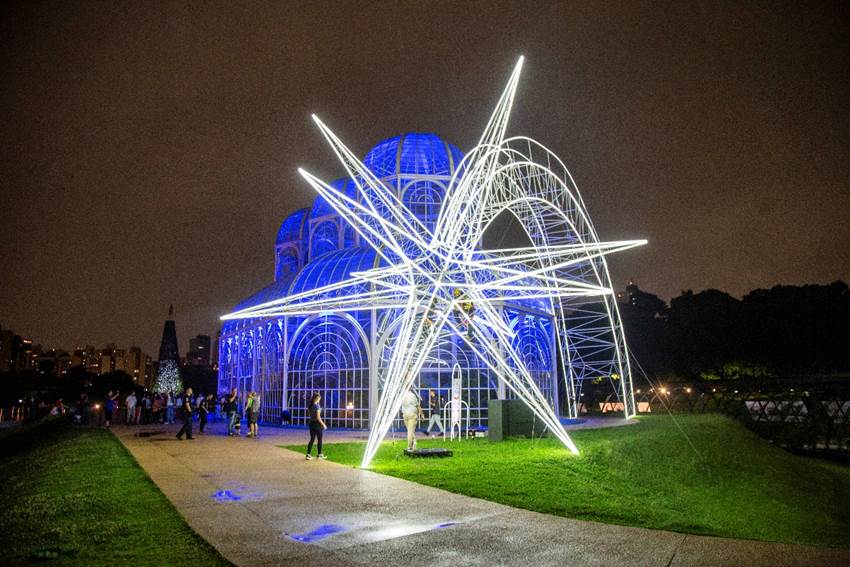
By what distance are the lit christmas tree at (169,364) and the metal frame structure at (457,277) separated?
16599mm

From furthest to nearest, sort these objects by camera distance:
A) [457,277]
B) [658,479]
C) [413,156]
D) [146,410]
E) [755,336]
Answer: [755,336] < [413,156] < [146,410] < [457,277] < [658,479]

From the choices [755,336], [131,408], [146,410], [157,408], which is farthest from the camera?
[755,336]

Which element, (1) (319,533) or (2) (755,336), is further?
(2) (755,336)

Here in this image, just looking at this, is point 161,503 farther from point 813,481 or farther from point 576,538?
point 813,481

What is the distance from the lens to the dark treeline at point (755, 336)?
2185 inches

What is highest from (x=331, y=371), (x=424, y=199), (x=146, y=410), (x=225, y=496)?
(x=424, y=199)

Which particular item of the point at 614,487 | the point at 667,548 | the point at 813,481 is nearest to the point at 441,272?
the point at 614,487

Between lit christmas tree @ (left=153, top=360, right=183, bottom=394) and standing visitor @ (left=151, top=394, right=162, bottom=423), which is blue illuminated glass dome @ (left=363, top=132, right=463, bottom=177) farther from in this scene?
lit christmas tree @ (left=153, top=360, right=183, bottom=394)

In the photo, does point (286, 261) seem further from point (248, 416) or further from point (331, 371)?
point (248, 416)

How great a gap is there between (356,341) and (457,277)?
809cm

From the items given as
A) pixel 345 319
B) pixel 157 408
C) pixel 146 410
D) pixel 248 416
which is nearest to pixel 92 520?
pixel 248 416

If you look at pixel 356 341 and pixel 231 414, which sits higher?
pixel 356 341

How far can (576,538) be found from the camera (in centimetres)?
815

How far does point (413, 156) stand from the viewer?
130 feet
